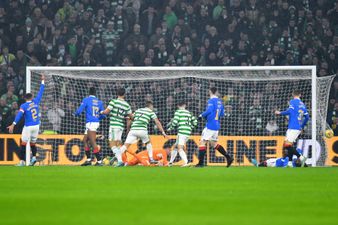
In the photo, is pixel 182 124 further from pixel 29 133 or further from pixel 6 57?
pixel 6 57

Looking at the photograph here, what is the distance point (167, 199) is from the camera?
1095 centimetres

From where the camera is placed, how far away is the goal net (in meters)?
25.1

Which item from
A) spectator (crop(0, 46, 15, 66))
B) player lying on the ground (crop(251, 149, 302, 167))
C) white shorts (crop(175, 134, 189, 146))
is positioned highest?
spectator (crop(0, 46, 15, 66))

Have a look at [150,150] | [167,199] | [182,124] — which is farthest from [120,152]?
[167,199]

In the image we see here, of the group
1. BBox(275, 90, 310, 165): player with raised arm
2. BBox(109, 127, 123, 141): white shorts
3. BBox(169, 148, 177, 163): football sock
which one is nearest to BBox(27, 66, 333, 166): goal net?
BBox(169, 148, 177, 163): football sock

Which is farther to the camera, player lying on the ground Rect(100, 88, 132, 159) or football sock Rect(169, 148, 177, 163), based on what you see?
football sock Rect(169, 148, 177, 163)

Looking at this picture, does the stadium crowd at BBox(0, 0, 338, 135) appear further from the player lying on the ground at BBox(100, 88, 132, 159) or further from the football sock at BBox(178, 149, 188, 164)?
the football sock at BBox(178, 149, 188, 164)

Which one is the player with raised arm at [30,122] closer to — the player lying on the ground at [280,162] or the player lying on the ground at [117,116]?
the player lying on the ground at [117,116]

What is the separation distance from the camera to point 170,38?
28.4 m

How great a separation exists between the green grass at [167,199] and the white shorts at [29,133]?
6840 mm

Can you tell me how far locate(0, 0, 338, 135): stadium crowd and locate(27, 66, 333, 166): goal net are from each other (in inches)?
51.7

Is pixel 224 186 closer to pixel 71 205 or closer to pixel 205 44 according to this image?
pixel 71 205

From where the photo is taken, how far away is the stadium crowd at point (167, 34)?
27781 millimetres

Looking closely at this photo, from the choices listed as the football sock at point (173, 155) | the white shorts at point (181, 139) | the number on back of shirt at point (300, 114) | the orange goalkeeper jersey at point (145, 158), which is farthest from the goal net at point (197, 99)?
the number on back of shirt at point (300, 114)
